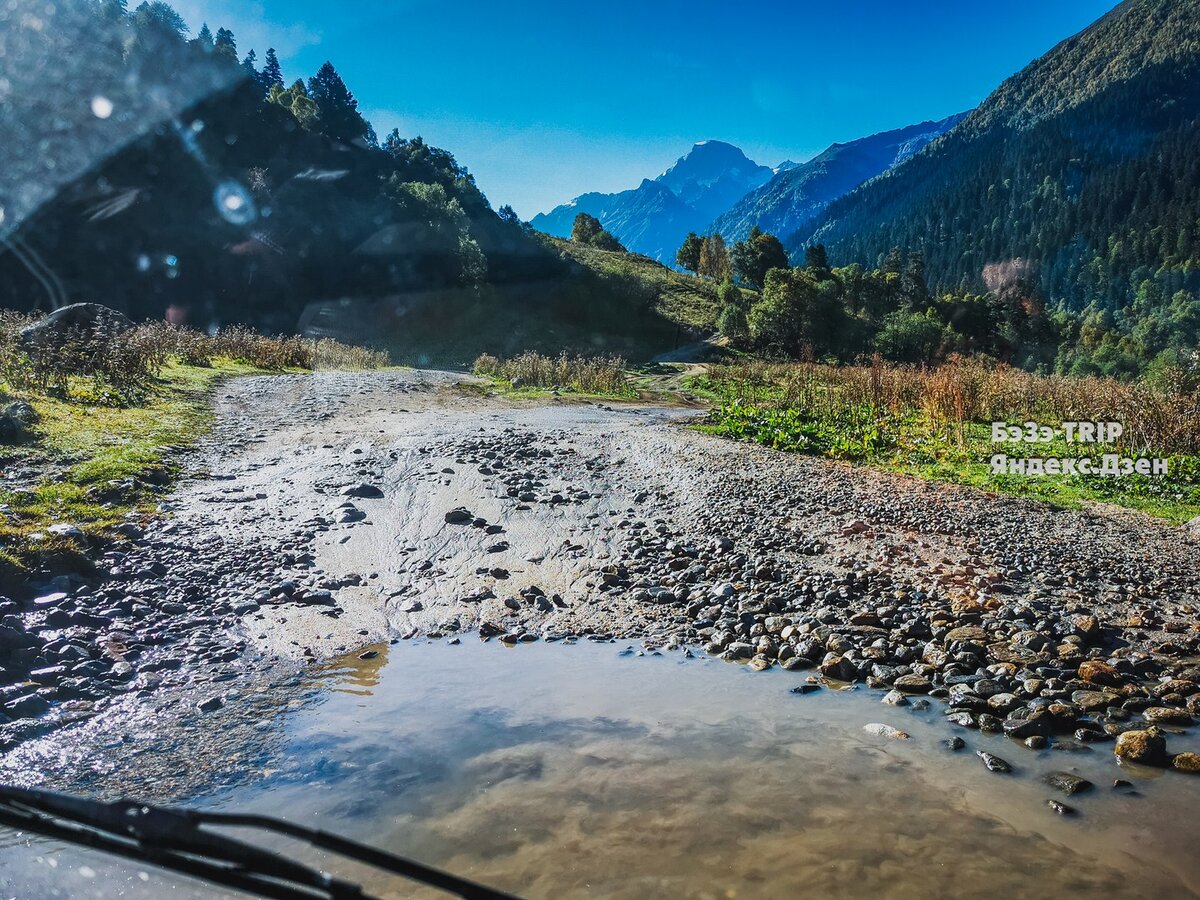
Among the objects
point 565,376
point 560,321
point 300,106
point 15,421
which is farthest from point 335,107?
point 15,421

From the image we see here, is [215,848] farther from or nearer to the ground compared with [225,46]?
nearer to the ground

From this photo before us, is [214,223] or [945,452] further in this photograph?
[214,223]

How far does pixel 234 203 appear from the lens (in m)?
64.0

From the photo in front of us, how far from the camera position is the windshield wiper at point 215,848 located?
1283mm

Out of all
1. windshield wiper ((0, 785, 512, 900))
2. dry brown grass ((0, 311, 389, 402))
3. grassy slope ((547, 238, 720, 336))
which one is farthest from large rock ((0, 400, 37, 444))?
grassy slope ((547, 238, 720, 336))

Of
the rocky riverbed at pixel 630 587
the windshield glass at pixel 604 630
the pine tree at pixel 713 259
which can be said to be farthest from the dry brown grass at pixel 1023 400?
the pine tree at pixel 713 259

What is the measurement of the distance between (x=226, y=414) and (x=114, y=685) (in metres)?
13.4

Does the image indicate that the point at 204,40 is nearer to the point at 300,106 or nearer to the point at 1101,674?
the point at 300,106

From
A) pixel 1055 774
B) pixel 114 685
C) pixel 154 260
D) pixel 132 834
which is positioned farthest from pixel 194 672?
pixel 154 260

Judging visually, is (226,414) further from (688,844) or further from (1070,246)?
(1070,246)

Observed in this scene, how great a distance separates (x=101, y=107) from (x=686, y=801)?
7607 centimetres

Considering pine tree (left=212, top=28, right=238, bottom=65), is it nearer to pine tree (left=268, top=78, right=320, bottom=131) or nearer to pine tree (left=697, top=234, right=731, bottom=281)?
pine tree (left=268, top=78, right=320, bottom=131)

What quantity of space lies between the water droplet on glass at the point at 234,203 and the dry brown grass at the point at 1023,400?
5646 centimetres

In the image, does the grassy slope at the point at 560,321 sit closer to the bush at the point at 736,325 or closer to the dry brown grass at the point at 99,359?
the bush at the point at 736,325
